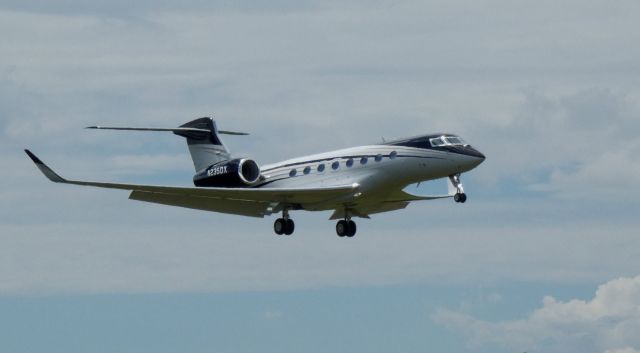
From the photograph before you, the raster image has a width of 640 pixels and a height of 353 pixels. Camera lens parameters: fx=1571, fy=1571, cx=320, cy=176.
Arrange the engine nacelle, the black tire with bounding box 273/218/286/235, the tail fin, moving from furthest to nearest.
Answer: the tail fin < the engine nacelle < the black tire with bounding box 273/218/286/235

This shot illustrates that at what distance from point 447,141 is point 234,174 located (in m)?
10.1

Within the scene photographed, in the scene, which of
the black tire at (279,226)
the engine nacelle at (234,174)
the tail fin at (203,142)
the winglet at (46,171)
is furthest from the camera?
the tail fin at (203,142)

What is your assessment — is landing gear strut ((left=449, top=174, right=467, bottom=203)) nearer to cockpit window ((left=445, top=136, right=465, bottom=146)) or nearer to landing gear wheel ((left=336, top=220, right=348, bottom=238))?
cockpit window ((left=445, top=136, right=465, bottom=146))

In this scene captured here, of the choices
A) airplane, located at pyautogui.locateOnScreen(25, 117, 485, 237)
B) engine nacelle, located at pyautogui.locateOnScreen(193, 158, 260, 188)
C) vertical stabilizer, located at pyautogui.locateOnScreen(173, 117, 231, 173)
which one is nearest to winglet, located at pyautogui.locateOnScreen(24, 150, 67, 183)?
airplane, located at pyautogui.locateOnScreen(25, 117, 485, 237)

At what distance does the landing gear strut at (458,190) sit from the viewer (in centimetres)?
6012

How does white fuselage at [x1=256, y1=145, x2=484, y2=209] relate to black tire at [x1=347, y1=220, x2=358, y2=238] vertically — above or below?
above

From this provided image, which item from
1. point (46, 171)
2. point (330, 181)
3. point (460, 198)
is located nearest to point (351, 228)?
point (330, 181)

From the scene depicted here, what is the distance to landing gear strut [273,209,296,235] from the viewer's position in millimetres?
65375

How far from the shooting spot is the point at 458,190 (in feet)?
200

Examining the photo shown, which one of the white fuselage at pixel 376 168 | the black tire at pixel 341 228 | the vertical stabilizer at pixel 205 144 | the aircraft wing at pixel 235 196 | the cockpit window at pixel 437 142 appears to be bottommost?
the black tire at pixel 341 228

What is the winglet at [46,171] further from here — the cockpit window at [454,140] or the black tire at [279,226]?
the cockpit window at [454,140]

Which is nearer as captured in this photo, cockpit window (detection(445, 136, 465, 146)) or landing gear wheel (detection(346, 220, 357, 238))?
cockpit window (detection(445, 136, 465, 146))

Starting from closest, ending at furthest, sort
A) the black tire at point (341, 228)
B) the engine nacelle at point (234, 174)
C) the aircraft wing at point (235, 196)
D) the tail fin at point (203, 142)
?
the aircraft wing at point (235, 196), the black tire at point (341, 228), the engine nacelle at point (234, 174), the tail fin at point (203, 142)

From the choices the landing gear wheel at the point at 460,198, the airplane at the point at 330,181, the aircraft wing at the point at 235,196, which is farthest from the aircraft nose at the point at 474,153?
the aircraft wing at the point at 235,196
